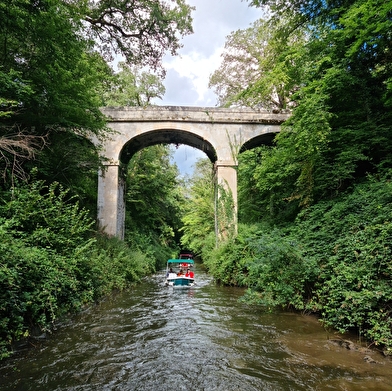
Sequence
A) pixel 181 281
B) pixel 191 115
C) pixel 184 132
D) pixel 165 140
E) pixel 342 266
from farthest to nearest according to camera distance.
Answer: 1. pixel 165 140
2. pixel 184 132
3. pixel 191 115
4. pixel 181 281
5. pixel 342 266

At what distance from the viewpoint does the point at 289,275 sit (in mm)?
6332

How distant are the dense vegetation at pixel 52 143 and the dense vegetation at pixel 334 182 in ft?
13.9

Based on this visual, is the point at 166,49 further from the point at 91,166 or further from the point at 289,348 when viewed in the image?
the point at 289,348

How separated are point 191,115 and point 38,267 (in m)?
10.6

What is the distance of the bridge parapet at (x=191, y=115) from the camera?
13.7m

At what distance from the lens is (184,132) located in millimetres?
14180

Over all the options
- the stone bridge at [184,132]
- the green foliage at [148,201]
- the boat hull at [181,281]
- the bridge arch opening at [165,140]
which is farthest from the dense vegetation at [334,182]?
the green foliage at [148,201]

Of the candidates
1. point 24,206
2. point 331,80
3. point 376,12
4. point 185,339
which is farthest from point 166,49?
point 185,339

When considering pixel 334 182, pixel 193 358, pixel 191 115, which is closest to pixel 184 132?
pixel 191 115

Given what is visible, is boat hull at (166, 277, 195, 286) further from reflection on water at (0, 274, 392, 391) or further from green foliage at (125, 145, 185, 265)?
green foliage at (125, 145, 185, 265)

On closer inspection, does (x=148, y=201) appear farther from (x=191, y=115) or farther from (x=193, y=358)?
(x=193, y=358)

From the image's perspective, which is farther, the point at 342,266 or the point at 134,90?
the point at 134,90

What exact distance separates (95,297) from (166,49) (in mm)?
9202

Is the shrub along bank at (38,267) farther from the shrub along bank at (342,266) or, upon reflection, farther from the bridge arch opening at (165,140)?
Result: the bridge arch opening at (165,140)
